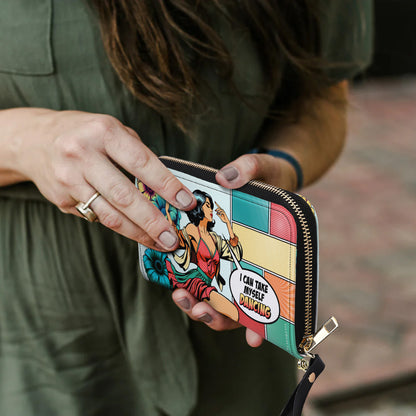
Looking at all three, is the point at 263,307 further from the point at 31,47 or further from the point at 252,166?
the point at 31,47

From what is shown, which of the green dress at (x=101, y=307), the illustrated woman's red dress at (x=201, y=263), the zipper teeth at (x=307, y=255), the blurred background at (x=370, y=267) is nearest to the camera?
the zipper teeth at (x=307, y=255)

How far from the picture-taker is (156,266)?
2.95 ft

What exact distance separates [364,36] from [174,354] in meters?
0.74

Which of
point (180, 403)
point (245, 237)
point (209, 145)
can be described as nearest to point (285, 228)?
point (245, 237)

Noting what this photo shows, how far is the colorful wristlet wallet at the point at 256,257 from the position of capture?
698 millimetres

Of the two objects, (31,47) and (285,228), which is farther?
(31,47)

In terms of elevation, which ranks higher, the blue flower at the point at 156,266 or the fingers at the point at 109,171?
the fingers at the point at 109,171

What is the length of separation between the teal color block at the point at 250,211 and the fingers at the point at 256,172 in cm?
2

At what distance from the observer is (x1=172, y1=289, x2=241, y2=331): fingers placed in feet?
2.74

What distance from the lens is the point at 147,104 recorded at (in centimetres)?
87

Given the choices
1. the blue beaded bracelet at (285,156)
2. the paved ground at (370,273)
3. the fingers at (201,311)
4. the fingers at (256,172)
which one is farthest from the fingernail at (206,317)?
the paved ground at (370,273)

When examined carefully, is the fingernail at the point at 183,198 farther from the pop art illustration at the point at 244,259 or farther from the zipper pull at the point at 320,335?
the zipper pull at the point at 320,335

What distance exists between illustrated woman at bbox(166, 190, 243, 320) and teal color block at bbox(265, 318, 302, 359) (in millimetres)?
70

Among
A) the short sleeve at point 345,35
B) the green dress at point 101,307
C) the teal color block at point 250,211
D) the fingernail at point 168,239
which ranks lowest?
the green dress at point 101,307
